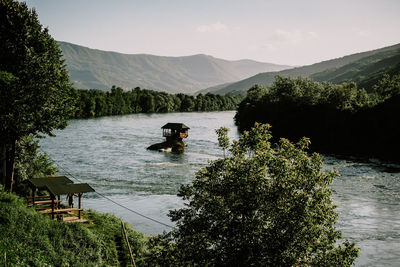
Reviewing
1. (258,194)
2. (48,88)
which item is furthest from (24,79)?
(258,194)

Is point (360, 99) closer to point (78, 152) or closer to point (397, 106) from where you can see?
point (397, 106)

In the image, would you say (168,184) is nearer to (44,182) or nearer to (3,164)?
(3,164)

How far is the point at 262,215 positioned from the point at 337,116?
7206cm

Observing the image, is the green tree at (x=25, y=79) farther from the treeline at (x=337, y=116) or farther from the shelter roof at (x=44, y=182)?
the treeline at (x=337, y=116)

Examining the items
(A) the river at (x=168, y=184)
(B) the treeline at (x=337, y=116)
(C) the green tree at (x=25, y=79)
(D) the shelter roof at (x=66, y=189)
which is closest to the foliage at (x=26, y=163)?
(C) the green tree at (x=25, y=79)

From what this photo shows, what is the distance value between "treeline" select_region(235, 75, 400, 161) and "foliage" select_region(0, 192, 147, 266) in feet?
185

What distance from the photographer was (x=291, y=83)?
99.8m

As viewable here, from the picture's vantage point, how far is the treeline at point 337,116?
234ft

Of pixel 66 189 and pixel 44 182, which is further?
pixel 44 182

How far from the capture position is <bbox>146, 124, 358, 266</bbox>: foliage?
15539 millimetres

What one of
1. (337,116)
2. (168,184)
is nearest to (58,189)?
(168,184)

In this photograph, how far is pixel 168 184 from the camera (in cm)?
4803

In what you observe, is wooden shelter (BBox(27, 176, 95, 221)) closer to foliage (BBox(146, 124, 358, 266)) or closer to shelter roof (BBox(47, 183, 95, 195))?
shelter roof (BBox(47, 183, 95, 195))

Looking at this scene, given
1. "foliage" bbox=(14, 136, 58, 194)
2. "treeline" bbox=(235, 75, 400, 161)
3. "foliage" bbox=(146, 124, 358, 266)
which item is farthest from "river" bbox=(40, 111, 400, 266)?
"foliage" bbox=(146, 124, 358, 266)
